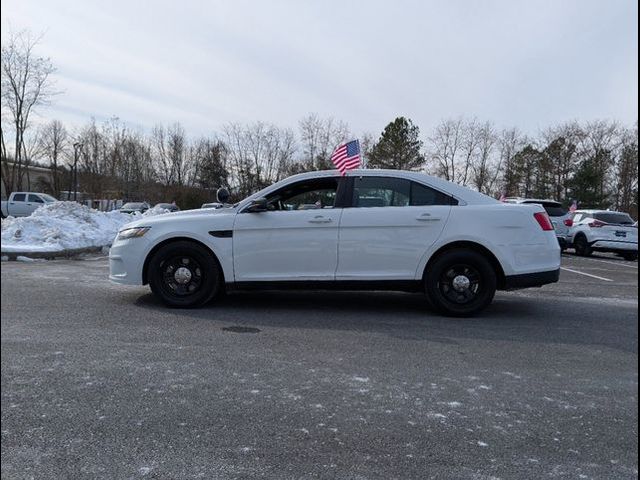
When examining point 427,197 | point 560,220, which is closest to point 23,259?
point 427,197

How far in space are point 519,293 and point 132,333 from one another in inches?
219

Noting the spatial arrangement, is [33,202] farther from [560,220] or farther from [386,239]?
[386,239]

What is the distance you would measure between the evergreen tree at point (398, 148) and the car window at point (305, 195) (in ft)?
132

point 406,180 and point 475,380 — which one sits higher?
point 406,180

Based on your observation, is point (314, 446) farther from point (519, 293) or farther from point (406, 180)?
point (519, 293)

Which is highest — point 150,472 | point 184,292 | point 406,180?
point 406,180

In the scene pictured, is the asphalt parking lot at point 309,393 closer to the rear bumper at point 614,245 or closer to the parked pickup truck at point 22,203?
the rear bumper at point 614,245

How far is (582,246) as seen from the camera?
1742cm

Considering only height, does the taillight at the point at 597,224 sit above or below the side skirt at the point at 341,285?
above

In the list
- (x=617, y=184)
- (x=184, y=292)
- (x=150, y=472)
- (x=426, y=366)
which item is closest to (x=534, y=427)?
(x=426, y=366)

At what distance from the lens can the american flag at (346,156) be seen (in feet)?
31.5

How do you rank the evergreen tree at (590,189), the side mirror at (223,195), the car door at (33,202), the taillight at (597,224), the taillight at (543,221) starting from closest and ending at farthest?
the taillight at (543,221) < the side mirror at (223,195) < the taillight at (597,224) < the car door at (33,202) < the evergreen tree at (590,189)

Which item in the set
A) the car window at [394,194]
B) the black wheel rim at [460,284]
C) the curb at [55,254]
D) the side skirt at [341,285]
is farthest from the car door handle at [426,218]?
the curb at [55,254]

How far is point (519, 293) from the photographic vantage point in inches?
303
